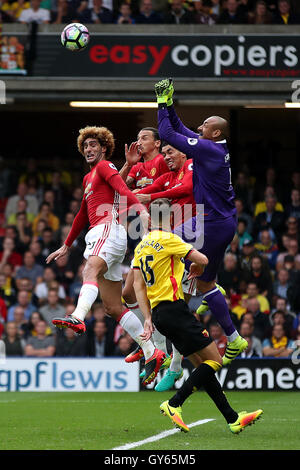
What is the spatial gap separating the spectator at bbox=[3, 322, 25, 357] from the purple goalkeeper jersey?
7.28 metres

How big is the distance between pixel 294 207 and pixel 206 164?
34.4ft

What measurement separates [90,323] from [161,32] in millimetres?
6020

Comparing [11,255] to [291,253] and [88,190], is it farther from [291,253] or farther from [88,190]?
[88,190]

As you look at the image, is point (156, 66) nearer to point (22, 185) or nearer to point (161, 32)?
point (161, 32)

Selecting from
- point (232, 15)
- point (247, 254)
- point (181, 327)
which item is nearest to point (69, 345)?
point (247, 254)

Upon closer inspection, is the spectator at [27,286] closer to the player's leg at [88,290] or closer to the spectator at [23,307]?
the spectator at [23,307]

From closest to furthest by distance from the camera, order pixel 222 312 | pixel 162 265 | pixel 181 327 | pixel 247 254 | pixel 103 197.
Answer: pixel 181 327 < pixel 162 265 < pixel 103 197 < pixel 222 312 < pixel 247 254

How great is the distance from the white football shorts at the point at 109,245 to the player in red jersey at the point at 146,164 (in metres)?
0.97

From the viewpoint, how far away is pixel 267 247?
762 inches

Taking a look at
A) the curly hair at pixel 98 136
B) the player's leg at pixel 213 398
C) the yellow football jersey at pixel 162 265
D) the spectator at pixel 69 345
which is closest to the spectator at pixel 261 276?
the spectator at pixel 69 345

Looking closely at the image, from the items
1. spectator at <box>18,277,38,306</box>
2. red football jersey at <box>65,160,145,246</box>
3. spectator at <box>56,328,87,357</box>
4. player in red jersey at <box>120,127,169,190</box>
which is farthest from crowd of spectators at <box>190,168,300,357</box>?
red football jersey at <box>65,160,145,246</box>

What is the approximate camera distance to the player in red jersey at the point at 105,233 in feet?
33.7
